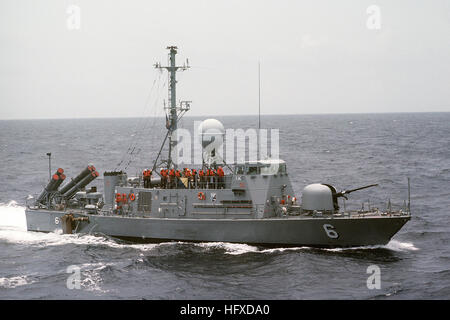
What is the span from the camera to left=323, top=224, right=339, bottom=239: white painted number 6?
2803 centimetres

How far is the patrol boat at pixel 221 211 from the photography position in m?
28.3

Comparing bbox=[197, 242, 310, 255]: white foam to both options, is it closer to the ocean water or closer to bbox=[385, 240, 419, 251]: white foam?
the ocean water

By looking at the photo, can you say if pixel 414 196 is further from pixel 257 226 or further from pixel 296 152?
pixel 296 152

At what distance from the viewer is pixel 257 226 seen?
2877 centimetres

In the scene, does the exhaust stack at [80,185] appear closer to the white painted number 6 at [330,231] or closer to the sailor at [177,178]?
the sailor at [177,178]

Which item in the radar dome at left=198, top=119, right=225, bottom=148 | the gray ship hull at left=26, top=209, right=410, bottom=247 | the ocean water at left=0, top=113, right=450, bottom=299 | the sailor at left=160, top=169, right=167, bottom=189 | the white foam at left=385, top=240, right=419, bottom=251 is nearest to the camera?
the ocean water at left=0, top=113, right=450, bottom=299

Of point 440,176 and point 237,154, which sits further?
point 237,154

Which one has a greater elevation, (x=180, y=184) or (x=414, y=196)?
(x=180, y=184)

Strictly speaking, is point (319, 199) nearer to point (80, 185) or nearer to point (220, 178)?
point (220, 178)

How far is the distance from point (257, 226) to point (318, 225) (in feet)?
10.6

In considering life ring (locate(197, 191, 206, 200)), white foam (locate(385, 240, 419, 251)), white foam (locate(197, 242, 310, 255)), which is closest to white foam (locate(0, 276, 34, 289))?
white foam (locate(197, 242, 310, 255))
